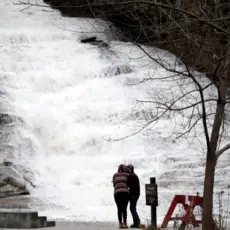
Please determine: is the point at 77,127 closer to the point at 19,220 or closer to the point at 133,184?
the point at 133,184

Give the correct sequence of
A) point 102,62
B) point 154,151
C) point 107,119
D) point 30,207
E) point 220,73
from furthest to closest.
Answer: point 102,62
point 107,119
point 154,151
point 30,207
point 220,73

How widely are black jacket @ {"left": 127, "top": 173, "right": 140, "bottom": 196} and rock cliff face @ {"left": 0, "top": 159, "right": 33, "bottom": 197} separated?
679cm

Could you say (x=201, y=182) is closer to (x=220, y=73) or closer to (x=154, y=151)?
(x=154, y=151)

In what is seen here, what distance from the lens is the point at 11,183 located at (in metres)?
20.0

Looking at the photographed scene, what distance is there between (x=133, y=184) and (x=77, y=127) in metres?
11.9

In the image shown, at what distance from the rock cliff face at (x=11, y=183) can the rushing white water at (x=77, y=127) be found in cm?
45

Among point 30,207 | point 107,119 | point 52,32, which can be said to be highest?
point 52,32

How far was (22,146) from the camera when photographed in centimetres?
2381

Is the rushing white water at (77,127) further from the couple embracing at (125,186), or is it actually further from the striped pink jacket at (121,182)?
the striped pink jacket at (121,182)

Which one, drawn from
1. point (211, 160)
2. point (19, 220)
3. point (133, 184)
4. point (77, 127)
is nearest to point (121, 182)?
point (133, 184)

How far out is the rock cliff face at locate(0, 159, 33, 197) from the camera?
64.7 feet

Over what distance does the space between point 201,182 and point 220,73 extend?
10844 mm

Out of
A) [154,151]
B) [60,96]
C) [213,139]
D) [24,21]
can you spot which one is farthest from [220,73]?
[24,21]

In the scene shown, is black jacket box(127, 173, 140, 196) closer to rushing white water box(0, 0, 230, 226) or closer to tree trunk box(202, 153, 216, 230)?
tree trunk box(202, 153, 216, 230)
